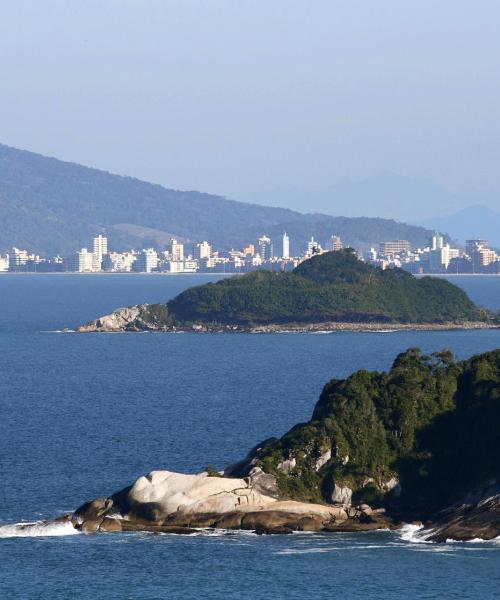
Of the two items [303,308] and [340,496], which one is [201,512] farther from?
[303,308]

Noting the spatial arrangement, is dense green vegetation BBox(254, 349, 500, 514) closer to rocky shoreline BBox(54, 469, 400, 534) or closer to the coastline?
rocky shoreline BBox(54, 469, 400, 534)

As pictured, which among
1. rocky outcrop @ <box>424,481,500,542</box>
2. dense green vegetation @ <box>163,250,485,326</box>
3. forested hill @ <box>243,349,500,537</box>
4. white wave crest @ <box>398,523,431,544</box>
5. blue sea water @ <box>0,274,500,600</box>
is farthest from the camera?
dense green vegetation @ <box>163,250,485,326</box>

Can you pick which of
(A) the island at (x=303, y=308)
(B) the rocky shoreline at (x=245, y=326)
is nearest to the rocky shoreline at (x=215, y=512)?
(B) the rocky shoreline at (x=245, y=326)

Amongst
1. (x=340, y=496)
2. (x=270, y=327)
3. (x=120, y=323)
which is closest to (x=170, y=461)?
(x=340, y=496)

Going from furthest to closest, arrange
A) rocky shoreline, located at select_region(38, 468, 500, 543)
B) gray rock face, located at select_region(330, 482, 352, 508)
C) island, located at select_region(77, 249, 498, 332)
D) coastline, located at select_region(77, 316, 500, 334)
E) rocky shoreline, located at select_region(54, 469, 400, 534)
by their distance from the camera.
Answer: island, located at select_region(77, 249, 498, 332) < coastline, located at select_region(77, 316, 500, 334) < gray rock face, located at select_region(330, 482, 352, 508) < rocky shoreline, located at select_region(54, 469, 400, 534) < rocky shoreline, located at select_region(38, 468, 500, 543)

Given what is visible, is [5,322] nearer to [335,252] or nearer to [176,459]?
[335,252]

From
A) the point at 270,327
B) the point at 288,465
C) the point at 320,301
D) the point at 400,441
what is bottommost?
the point at 288,465

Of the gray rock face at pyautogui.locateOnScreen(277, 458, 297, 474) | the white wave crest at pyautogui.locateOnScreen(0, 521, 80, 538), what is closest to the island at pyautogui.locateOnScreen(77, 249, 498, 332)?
the gray rock face at pyautogui.locateOnScreen(277, 458, 297, 474)
